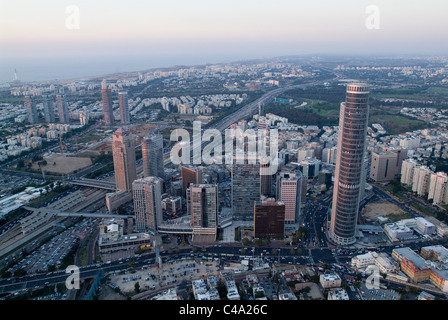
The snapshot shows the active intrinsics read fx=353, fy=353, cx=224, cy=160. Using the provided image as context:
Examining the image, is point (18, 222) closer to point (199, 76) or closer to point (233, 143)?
point (233, 143)

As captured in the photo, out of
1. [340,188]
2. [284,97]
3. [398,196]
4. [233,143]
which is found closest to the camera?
[340,188]

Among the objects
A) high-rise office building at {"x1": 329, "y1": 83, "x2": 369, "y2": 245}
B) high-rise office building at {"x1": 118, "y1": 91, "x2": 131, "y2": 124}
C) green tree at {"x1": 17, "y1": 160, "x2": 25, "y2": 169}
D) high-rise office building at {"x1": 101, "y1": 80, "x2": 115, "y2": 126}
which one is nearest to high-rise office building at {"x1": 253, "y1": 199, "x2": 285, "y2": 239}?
high-rise office building at {"x1": 329, "y1": 83, "x2": 369, "y2": 245}

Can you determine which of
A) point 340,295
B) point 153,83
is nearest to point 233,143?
point 340,295

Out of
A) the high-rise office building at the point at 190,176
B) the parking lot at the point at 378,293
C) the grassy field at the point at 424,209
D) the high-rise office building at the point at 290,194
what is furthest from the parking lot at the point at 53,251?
the grassy field at the point at 424,209

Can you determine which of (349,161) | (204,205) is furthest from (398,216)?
(204,205)

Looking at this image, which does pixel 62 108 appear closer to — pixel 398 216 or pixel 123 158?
pixel 123 158

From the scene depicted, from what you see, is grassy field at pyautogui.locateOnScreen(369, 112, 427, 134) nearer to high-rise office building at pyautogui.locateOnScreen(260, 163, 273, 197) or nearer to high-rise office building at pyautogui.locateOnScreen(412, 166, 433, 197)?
high-rise office building at pyautogui.locateOnScreen(412, 166, 433, 197)
